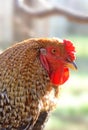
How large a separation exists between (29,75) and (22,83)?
75mm

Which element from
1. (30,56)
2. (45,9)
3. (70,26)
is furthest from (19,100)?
(70,26)

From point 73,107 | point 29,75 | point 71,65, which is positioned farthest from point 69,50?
point 73,107

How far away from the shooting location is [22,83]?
11.1 feet

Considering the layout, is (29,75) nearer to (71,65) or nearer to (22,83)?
(22,83)

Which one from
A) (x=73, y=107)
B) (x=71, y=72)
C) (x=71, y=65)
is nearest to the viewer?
(x=71, y=65)

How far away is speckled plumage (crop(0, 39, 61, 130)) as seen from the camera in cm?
337

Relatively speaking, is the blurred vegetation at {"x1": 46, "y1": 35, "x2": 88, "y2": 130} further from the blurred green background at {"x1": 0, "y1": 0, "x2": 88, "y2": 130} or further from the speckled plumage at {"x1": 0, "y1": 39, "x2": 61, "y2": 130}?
the speckled plumage at {"x1": 0, "y1": 39, "x2": 61, "y2": 130}

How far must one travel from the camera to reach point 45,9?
5418 millimetres

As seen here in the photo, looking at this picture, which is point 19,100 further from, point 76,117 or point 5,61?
point 76,117

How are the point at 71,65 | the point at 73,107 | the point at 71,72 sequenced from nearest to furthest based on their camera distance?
the point at 71,65
the point at 73,107
the point at 71,72

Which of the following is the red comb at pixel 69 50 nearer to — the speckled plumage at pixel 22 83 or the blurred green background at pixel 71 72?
the speckled plumage at pixel 22 83

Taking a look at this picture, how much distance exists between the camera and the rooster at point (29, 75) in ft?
11.1

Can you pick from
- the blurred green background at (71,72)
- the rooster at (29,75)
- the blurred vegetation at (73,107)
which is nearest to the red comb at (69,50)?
the rooster at (29,75)

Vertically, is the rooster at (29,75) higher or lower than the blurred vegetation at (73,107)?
higher
